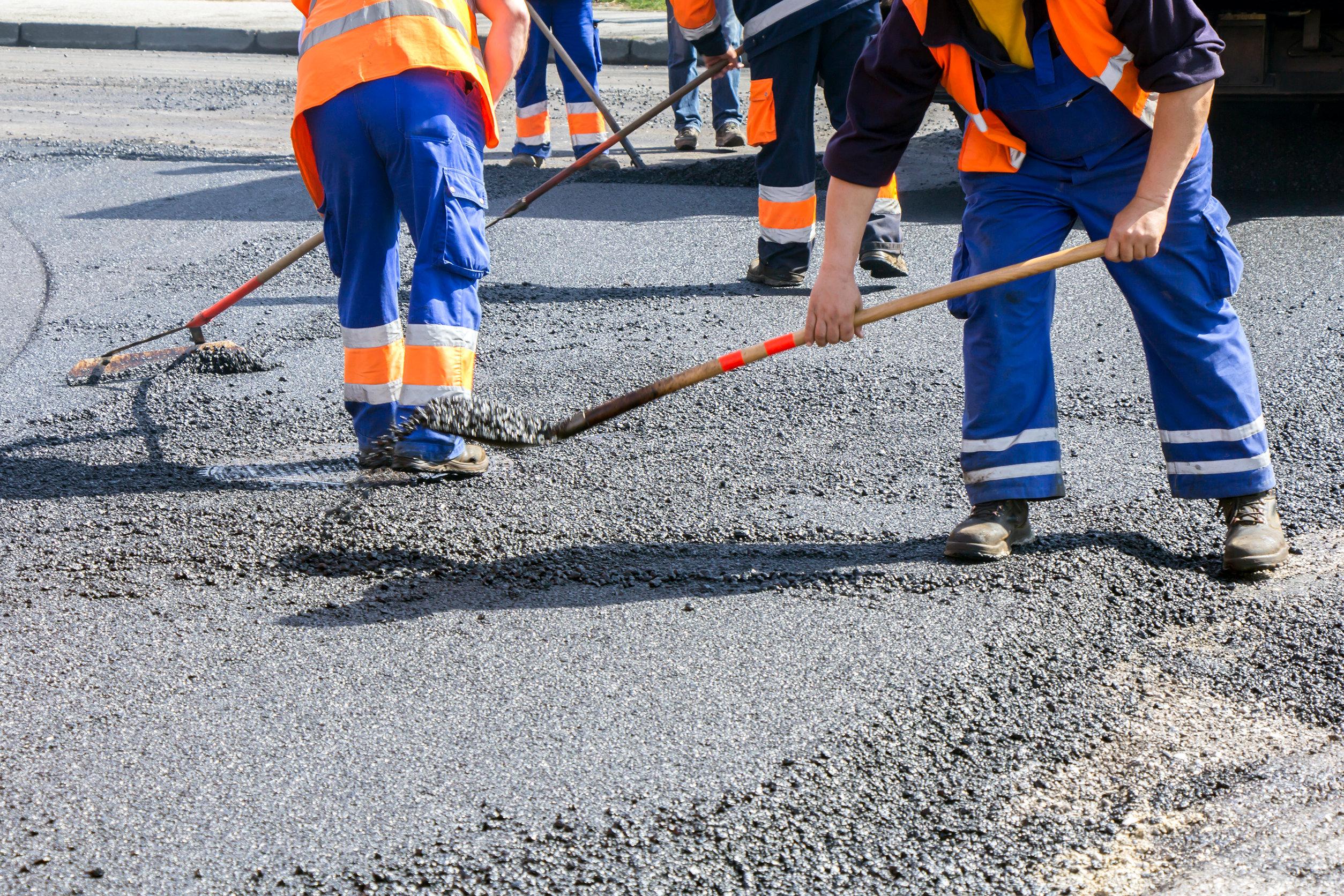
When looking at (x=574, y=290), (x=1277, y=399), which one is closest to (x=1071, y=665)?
(x=1277, y=399)

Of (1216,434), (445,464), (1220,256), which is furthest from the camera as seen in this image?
(445,464)

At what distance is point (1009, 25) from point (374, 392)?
1793 millimetres

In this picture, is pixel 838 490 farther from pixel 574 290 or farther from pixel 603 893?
pixel 574 290

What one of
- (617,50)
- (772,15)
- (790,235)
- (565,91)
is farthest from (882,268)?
(617,50)

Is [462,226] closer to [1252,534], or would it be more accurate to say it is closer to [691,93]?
[1252,534]

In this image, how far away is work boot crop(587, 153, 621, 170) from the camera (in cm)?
691

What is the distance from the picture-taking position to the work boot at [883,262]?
4715 millimetres

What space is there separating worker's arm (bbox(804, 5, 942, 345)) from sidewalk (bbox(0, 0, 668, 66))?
9075 mm

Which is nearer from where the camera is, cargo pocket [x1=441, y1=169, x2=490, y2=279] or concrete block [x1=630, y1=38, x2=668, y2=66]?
cargo pocket [x1=441, y1=169, x2=490, y2=279]

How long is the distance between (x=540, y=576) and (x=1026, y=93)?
1368mm

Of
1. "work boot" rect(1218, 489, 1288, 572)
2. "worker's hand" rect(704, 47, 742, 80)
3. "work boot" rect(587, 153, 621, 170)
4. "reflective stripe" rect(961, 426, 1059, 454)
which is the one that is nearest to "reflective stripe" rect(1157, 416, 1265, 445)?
"work boot" rect(1218, 489, 1288, 572)

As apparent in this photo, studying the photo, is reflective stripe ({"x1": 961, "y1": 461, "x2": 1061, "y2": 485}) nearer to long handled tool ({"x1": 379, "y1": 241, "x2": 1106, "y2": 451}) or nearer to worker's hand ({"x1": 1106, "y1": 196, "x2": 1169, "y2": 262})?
long handled tool ({"x1": 379, "y1": 241, "x2": 1106, "y2": 451})

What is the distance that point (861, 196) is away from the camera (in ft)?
8.54

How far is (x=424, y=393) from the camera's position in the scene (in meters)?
3.09
